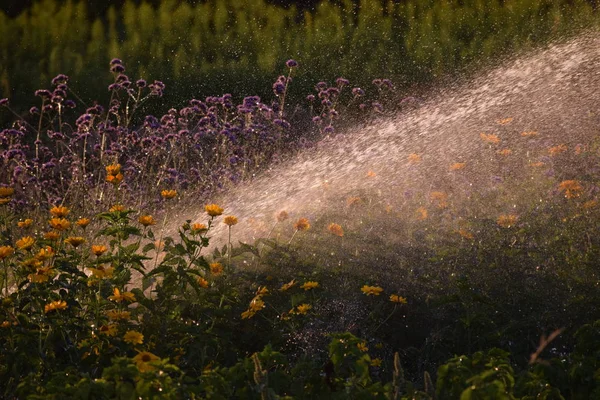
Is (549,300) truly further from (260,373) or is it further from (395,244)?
(260,373)

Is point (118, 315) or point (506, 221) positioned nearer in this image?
point (118, 315)

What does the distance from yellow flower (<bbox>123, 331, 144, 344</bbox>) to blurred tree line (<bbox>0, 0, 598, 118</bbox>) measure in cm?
561

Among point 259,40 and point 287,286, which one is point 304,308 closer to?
point 287,286

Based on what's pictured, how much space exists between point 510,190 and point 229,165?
7.04 ft

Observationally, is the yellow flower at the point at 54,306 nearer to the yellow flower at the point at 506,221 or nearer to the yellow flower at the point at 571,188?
the yellow flower at the point at 506,221

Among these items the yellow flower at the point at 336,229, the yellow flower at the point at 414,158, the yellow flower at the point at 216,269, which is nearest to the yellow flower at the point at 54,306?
the yellow flower at the point at 216,269

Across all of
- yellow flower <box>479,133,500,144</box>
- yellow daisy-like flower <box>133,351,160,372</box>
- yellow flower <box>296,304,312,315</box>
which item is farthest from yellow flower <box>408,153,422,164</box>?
yellow daisy-like flower <box>133,351,160,372</box>

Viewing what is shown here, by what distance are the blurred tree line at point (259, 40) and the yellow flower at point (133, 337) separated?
221 inches

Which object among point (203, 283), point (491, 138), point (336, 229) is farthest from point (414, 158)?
point (203, 283)

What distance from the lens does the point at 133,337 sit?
2779 millimetres

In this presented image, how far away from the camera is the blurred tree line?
8.59m

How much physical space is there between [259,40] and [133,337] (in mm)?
7129

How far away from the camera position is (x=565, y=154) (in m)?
4.96

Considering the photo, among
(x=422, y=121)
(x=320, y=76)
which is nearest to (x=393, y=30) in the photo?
(x=320, y=76)
